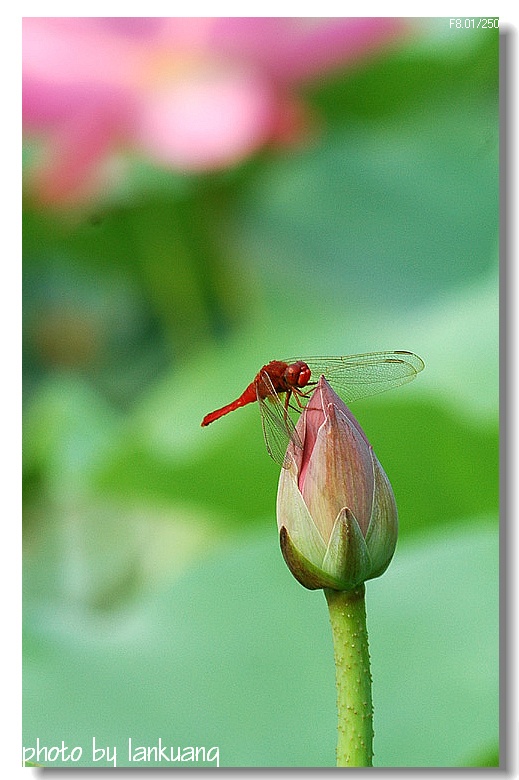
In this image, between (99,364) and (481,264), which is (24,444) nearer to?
(99,364)

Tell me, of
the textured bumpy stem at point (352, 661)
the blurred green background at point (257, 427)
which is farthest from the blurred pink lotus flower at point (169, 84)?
the textured bumpy stem at point (352, 661)

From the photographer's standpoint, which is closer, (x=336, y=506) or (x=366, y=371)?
(x=336, y=506)

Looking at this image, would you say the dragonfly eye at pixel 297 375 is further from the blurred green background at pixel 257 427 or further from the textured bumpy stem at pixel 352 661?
the textured bumpy stem at pixel 352 661

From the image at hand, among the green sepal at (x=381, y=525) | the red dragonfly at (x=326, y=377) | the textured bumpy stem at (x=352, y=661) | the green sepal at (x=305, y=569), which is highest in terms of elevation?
the red dragonfly at (x=326, y=377)

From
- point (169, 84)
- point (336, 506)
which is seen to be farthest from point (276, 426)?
point (169, 84)

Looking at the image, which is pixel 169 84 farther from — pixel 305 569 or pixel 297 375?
pixel 305 569
